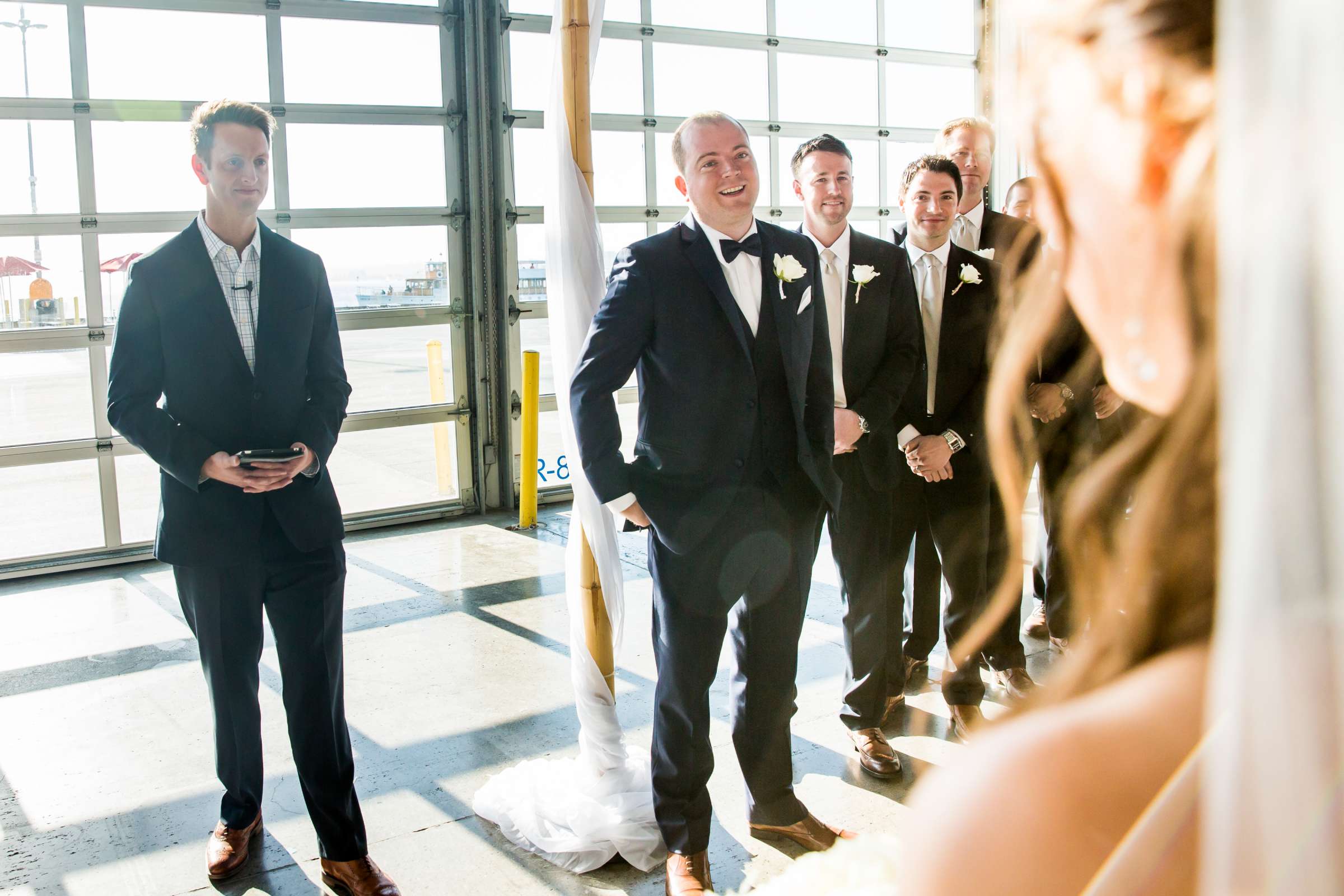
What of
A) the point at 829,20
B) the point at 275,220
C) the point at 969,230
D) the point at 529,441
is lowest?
the point at 529,441

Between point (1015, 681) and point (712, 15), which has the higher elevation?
point (712, 15)

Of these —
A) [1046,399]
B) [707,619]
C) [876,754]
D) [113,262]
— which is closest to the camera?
[707,619]

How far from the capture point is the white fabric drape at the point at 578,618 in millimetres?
3043

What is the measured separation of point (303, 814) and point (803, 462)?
1889 mm

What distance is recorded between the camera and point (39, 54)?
6215mm

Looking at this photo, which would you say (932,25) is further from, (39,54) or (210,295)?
(210,295)

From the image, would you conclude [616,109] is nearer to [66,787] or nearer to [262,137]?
[262,137]

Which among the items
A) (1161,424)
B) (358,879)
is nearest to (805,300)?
(358,879)

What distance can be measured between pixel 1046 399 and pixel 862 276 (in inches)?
42.1

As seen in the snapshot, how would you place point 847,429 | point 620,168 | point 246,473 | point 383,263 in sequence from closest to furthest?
point 246,473 < point 847,429 < point 383,263 < point 620,168

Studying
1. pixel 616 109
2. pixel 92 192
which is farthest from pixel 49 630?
pixel 616 109

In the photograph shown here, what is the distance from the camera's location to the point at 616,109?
7891 millimetres

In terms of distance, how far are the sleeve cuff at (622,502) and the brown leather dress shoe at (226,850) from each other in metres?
1.40

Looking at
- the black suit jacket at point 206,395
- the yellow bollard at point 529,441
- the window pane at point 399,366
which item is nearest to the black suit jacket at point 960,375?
the black suit jacket at point 206,395
